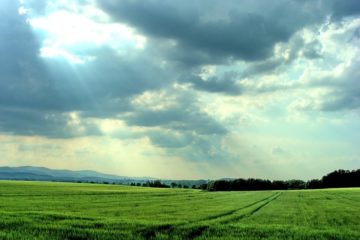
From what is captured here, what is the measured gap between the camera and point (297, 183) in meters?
192

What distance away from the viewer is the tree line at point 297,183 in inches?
6983

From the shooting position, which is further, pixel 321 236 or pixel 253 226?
pixel 253 226

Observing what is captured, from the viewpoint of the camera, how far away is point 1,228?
2327 centimetres

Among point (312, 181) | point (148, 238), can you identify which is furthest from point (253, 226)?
point (312, 181)

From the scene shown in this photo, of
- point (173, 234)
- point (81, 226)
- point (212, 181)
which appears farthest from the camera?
point (212, 181)

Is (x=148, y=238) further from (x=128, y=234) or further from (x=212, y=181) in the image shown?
(x=212, y=181)

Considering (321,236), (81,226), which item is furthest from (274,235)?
(81,226)

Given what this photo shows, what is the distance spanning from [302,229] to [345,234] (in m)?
2.58

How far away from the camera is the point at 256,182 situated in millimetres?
184750

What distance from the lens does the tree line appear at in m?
177

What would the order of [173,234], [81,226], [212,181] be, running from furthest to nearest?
[212,181]
[81,226]
[173,234]

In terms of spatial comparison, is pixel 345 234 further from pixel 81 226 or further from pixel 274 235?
pixel 81 226

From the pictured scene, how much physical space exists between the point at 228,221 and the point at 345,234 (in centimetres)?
853

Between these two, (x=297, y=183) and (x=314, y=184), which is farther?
(x=297, y=183)
